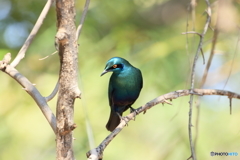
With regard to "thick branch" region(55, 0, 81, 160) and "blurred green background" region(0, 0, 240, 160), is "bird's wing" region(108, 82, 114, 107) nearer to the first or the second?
"blurred green background" region(0, 0, 240, 160)

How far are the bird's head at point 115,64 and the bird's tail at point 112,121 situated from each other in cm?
Result: 48

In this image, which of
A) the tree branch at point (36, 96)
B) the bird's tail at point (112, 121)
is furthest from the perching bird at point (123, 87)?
the tree branch at point (36, 96)

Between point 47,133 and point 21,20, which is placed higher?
point 21,20

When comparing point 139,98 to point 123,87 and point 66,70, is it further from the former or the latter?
point 66,70

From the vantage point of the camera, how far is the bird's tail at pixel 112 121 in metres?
3.66

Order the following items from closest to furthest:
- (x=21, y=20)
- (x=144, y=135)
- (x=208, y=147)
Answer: (x=208, y=147), (x=144, y=135), (x=21, y=20)

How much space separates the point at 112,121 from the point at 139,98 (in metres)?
0.44

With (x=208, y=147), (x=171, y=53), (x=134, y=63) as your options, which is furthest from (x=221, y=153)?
(x=134, y=63)

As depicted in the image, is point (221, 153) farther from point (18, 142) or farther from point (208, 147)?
point (18, 142)

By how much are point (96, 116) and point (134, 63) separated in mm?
781

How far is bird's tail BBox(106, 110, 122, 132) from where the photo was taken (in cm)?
366

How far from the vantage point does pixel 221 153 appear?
2.90m

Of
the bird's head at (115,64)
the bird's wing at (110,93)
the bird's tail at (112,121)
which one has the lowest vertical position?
the bird's tail at (112,121)

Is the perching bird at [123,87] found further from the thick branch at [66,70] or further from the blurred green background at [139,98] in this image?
the thick branch at [66,70]
